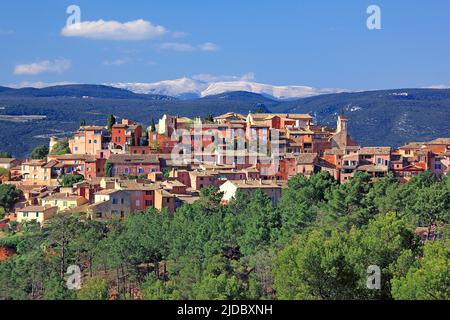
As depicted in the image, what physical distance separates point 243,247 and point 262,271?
493 centimetres

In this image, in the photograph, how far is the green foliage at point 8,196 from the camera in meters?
56.5

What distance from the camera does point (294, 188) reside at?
49.1 meters

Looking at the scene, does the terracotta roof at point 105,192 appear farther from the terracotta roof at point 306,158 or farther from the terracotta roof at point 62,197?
the terracotta roof at point 306,158

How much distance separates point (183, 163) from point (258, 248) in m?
23.4

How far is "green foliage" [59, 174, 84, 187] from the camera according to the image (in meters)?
58.2

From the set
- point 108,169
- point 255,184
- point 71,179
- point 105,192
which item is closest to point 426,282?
point 255,184

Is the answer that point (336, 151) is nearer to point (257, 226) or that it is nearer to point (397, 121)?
point (257, 226)

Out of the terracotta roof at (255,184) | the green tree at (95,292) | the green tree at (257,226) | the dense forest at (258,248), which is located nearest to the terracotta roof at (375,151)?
the dense forest at (258,248)

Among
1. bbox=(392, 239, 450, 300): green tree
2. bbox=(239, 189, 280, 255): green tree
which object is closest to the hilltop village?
bbox=(239, 189, 280, 255): green tree

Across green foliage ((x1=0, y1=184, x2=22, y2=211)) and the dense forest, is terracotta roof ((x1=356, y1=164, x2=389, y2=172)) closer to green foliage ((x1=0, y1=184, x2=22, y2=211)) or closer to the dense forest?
the dense forest

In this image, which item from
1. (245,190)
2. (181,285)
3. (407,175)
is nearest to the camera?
(181,285)

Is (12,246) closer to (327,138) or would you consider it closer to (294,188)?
(294,188)

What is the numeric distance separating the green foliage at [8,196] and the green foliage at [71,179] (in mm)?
3059
